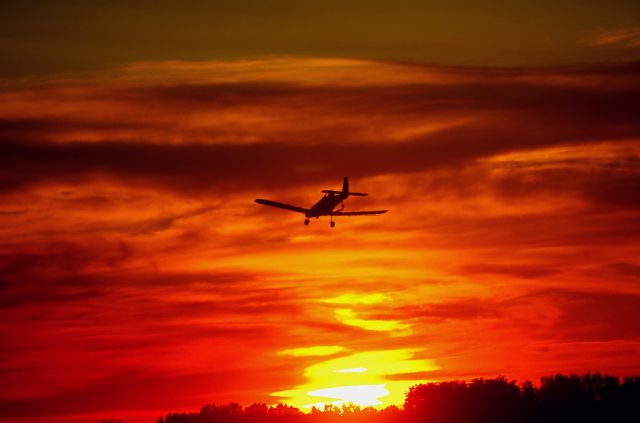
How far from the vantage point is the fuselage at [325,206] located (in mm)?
179875

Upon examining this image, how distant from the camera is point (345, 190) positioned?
188m

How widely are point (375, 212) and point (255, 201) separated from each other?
1515 cm

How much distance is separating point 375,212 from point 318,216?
25.1 feet

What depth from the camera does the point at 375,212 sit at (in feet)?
602

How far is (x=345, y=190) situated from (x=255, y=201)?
12.6 metres

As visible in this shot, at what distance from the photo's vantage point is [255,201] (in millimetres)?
182500

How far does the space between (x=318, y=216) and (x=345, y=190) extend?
849 centimetres

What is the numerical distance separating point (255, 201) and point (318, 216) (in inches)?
327

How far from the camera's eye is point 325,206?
593ft

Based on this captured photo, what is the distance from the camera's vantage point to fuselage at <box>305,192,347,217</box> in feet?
590

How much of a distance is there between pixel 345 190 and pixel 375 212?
6391 millimetres
